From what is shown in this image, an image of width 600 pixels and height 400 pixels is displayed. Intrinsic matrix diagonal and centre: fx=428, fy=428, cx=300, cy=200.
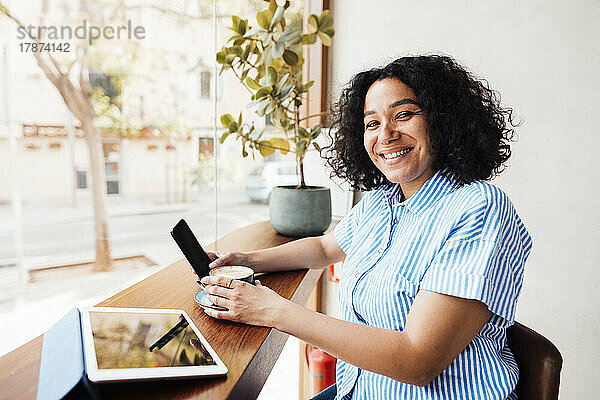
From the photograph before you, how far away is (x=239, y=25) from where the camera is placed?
1.58m

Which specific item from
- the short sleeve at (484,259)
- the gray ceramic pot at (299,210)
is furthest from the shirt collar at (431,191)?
the gray ceramic pot at (299,210)

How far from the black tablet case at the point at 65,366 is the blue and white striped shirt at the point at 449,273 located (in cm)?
61

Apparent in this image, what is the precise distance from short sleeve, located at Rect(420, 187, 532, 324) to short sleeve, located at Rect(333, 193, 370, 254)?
0.45m

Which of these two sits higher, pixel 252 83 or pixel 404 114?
pixel 252 83

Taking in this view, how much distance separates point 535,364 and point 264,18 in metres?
1.36

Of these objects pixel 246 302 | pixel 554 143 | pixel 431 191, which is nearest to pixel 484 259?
pixel 431 191

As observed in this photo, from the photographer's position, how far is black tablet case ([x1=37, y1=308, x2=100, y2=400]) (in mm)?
605

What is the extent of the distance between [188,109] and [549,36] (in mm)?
1505

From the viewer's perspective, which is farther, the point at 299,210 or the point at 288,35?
the point at 299,210

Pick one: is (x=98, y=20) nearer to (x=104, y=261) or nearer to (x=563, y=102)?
(x=104, y=261)

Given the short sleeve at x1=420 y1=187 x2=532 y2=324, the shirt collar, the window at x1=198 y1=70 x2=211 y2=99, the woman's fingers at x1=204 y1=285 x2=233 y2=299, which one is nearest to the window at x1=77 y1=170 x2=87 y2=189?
the window at x1=198 y1=70 x2=211 y2=99

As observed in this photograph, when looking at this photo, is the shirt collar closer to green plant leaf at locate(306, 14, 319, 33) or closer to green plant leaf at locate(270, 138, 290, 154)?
green plant leaf at locate(270, 138, 290, 154)

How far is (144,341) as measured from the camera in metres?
0.78

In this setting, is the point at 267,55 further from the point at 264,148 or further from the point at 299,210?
the point at 299,210
